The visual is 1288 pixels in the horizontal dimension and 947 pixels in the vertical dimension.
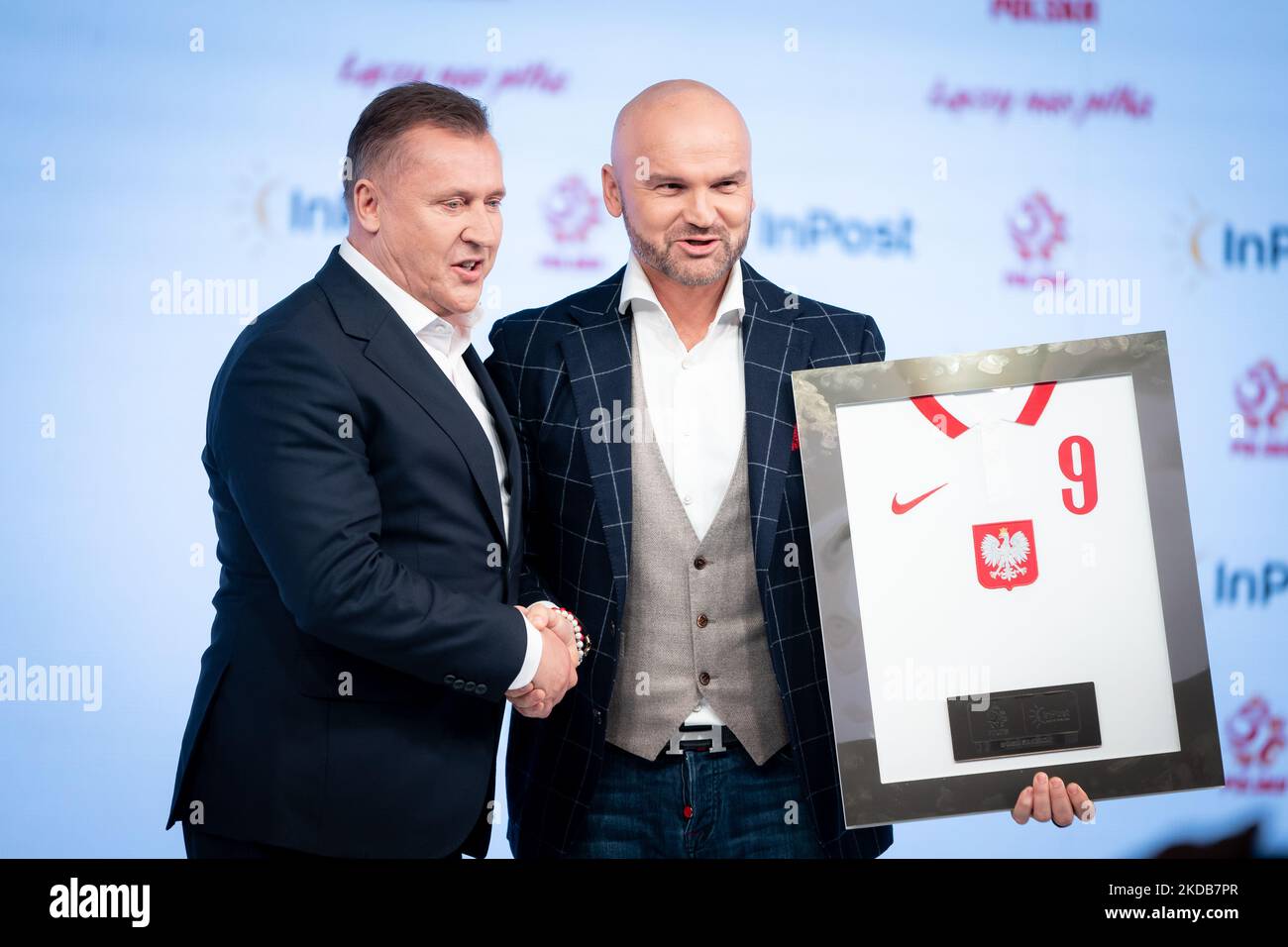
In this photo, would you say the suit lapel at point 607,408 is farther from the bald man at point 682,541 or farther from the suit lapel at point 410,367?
the suit lapel at point 410,367

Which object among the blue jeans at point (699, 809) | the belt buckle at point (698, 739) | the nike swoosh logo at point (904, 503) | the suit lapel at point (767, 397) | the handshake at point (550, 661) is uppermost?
the suit lapel at point (767, 397)

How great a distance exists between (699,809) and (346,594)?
0.67m

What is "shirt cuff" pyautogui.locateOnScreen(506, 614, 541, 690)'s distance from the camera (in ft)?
5.32

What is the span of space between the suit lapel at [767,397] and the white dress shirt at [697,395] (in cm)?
3

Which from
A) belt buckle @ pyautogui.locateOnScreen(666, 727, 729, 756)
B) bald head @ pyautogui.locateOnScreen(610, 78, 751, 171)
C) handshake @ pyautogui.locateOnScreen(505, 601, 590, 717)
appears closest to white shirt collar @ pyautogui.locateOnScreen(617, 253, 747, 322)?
bald head @ pyautogui.locateOnScreen(610, 78, 751, 171)

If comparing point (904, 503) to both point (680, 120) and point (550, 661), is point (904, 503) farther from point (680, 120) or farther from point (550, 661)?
point (680, 120)

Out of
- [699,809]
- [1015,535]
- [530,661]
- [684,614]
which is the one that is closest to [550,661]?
[530,661]

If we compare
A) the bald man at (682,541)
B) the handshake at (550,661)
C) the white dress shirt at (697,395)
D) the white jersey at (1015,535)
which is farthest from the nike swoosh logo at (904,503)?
the handshake at (550,661)

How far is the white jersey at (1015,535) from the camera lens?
69.0 inches

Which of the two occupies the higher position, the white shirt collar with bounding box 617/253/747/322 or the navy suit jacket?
the white shirt collar with bounding box 617/253/747/322

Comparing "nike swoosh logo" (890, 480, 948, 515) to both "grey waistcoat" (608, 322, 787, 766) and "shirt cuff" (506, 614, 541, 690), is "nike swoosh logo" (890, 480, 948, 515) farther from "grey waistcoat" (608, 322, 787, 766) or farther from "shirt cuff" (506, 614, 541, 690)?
"shirt cuff" (506, 614, 541, 690)

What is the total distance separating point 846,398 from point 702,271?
31 centimetres

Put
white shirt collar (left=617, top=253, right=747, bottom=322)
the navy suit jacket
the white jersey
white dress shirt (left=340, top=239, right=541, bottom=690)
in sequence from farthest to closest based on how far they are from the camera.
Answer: white shirt collar (left=617, top=253, right=747, bottom=322)
the white jersey
white dress shirt (left=340, top=239, right=541, bottom=690)
the navy suit jacket

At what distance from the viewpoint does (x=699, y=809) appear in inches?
71.4
